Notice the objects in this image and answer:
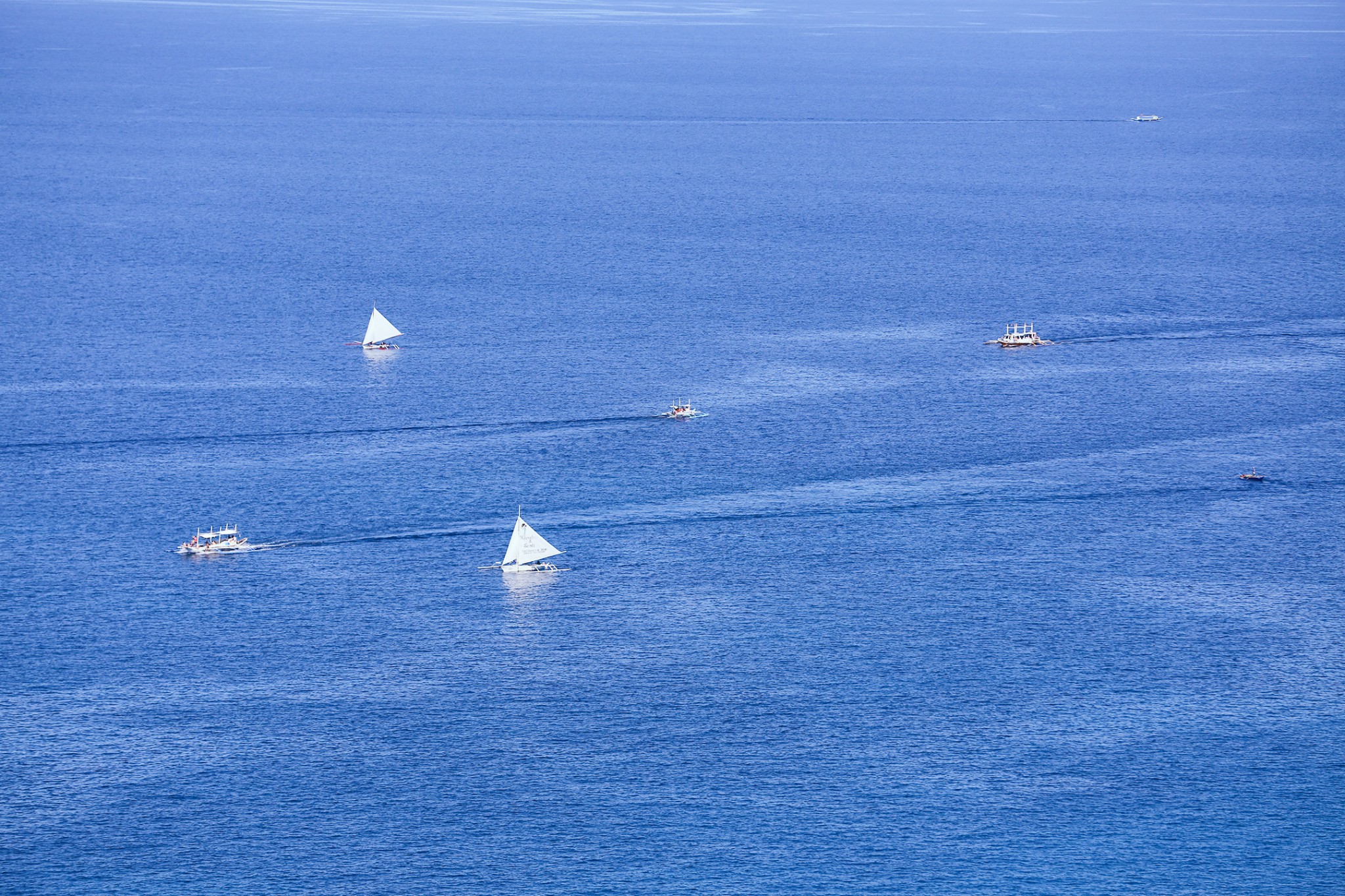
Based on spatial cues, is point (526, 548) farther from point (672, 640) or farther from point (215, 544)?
point (215, 544)

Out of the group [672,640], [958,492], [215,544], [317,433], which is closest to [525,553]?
[672,640]

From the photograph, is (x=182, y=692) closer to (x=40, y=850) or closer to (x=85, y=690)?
(x=85, y=690)

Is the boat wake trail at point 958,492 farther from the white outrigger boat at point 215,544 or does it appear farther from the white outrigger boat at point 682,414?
the white outrigger boat at point 682,414

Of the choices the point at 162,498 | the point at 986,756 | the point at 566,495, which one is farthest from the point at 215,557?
the point at 986,756

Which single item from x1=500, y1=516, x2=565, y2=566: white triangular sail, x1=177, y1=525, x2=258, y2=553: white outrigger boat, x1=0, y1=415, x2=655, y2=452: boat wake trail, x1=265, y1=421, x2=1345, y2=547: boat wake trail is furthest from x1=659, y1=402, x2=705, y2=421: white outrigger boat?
x1=177, y1=525, x2=258, y2=553: white outrigger boat

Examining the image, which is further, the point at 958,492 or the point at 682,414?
the point at 682,414

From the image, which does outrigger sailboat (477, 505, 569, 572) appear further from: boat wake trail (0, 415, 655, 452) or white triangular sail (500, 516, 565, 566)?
boat wake trail (0, 415, 655, 452)
